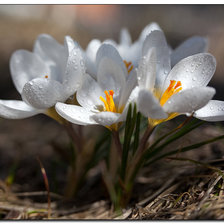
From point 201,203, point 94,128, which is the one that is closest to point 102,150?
point 201,203

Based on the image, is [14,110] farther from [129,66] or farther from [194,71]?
[194,71]

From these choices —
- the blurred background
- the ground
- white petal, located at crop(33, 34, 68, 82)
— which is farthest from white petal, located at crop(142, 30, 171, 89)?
the blurred background

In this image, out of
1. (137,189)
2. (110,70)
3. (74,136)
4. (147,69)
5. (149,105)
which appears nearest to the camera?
(149,105)

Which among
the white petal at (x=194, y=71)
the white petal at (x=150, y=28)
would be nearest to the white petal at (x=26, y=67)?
the white petal at (x=150, y=28)

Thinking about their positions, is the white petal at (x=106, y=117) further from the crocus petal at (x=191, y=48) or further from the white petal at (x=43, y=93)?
the crocus petal at (x=191, y=48)

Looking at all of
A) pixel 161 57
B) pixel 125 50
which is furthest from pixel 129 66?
pixel 161 57

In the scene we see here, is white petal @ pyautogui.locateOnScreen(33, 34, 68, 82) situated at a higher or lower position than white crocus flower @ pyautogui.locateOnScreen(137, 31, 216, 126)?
higher

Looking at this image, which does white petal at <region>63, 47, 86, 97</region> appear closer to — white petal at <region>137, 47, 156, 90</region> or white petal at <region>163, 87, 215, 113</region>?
white petal at <region>137, 47, 156, 90</region>
